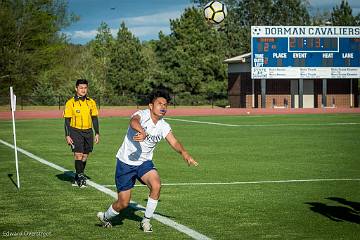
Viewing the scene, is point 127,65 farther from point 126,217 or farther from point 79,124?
point 126,217

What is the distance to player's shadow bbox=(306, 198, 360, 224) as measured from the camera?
31.4 ft

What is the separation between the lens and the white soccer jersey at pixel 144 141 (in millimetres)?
8500

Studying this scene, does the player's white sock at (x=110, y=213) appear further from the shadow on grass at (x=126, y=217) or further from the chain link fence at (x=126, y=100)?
the chain link fence at (x=126, y=100)

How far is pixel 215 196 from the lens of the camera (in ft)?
39.1

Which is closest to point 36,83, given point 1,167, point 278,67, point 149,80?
point 149,80

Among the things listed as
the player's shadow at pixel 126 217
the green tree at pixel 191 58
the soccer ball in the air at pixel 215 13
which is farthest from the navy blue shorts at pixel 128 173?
the green tree at pixel 191 58

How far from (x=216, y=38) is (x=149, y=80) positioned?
350 inches

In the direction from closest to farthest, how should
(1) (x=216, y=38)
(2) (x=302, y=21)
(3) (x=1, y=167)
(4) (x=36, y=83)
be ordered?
(3) (x=1, y=167), (4) (x=36, y=83), (1) (x=216, y=38), (2) (x=302, y=21)

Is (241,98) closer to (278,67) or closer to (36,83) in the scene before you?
(278,67)

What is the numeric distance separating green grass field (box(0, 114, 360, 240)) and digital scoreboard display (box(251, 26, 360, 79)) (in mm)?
33462

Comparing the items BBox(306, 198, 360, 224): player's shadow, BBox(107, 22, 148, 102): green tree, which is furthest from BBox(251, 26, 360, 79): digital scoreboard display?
BBox(306, 198, 360, 224): player's shadow

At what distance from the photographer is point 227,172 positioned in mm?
15797

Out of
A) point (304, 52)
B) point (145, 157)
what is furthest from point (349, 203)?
point (304, 52)

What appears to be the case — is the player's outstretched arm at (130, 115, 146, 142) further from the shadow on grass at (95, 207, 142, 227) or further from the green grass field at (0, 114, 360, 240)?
the shadow on grass at (95, 207, 142, 227)
